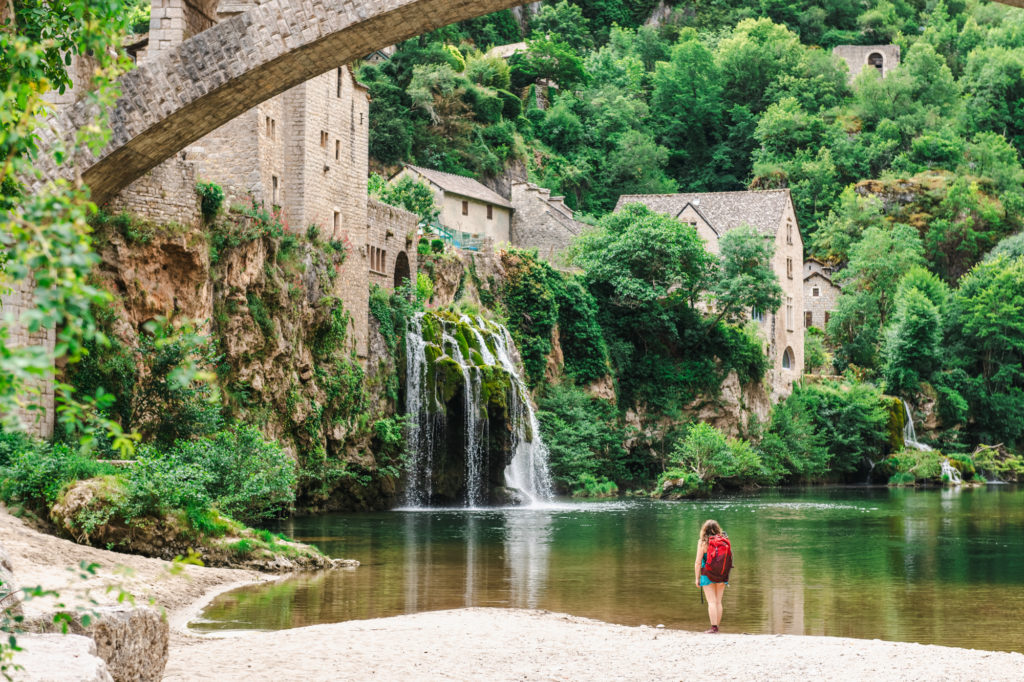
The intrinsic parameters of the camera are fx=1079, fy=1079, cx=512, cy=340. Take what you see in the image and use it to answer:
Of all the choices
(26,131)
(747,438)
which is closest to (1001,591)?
(26,131)

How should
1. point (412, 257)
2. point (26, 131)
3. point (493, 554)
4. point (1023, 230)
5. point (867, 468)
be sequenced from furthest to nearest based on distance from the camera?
point (1023, 230), point (867, 468), point (412, 257), point (493, 554), point (26, 131)

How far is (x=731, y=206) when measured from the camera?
172 feet

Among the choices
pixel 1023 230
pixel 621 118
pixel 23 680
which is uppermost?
pixel 621 118

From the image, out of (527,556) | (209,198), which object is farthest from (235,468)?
(209,198)

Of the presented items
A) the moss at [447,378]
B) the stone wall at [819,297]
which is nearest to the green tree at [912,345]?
the stone wall at [819,297]

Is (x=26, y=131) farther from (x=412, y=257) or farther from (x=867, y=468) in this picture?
(x=867, y=468)

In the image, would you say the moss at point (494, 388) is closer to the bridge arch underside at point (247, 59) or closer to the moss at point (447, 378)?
the moss at point (447, 378)

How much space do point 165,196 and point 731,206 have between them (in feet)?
117

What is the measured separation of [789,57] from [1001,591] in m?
66.5

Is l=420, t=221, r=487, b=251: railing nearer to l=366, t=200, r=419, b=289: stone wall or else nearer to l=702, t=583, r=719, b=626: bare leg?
l=366, t=200, r=419, b=289: stone wall

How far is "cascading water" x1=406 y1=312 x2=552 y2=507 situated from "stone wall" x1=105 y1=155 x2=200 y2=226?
33.1 feet

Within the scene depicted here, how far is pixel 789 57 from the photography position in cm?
7475

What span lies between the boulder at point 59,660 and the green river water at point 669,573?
5148mm

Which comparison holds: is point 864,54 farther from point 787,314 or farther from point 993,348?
point 787,314
